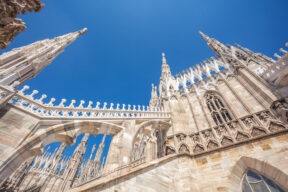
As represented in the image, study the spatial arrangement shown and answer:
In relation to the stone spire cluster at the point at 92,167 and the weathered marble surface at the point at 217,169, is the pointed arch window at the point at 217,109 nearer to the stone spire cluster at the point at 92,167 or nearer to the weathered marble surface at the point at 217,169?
the weathered marble surface at the point at 217,169

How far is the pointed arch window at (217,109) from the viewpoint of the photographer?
391 inches

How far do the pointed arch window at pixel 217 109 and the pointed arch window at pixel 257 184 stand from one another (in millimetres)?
3519

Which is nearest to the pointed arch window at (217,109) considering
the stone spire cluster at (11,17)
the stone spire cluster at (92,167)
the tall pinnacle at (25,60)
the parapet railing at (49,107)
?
the parapet railing at (49,107)

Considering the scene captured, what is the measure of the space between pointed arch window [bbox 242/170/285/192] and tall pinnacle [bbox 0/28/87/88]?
1112cm

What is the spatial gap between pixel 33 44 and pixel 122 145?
13651mm

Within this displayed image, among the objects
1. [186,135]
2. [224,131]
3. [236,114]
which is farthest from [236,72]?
[186,135]

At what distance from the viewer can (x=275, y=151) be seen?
6125mm

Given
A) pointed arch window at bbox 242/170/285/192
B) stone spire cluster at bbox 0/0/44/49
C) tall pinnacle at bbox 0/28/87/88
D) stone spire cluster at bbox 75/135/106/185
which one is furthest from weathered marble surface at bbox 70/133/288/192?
stone spire cluster at bbox 75/135/106/185

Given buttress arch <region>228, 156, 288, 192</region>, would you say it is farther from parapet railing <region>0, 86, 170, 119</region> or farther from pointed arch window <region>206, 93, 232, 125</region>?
parapet railing <region>0, 86, 170, 119</region>

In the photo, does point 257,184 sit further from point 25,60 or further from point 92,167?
point 92,167

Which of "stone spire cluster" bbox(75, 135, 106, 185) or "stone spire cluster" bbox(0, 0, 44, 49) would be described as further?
"stone spire cluster" bbox(75, 135, 106, 185)

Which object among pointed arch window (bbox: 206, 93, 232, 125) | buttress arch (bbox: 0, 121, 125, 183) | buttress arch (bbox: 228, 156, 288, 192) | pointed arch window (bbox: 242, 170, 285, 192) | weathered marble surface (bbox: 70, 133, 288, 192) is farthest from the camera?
pointed arch window (bbox: 206, 93, 232, 125)

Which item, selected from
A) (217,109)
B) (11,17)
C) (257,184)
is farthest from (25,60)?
(257,184)

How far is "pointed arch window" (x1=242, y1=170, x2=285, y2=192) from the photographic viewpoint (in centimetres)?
591
